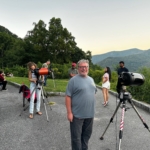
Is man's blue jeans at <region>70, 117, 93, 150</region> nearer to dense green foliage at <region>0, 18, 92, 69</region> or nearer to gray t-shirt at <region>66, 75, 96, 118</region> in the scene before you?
gray t-shirt at <region>66, 75, 96, 118</region>

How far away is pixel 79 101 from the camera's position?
10.2ft

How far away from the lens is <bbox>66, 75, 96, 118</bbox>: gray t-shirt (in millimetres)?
3074

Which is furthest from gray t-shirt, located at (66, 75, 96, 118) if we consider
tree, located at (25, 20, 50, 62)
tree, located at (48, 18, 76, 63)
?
tree, located at (25, 20, 50, 62)

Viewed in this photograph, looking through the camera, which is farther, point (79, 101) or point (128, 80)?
point (128, 80)

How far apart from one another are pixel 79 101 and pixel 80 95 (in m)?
0.10

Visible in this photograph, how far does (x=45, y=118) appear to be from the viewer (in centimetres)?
582

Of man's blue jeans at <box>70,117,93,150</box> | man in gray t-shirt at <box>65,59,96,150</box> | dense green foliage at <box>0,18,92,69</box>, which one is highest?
dense green foliage at <box>0,18,92,69</box>

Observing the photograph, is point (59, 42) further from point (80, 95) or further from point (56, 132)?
point (80, 95)

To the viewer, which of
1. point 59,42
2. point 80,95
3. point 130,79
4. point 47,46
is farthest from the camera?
point 47,46

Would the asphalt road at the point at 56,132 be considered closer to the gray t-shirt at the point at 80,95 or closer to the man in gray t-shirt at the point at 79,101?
the man in gray t-shirt at the point at 79,101

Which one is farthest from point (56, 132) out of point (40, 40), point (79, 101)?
point (40, 40)

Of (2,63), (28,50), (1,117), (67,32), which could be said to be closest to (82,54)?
(67,32)

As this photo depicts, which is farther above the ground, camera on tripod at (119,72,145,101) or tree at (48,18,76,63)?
tree at (48,18,76,63)

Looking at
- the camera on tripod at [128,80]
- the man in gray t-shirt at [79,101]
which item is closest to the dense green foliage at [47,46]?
the camera on tripod at [128,80]
